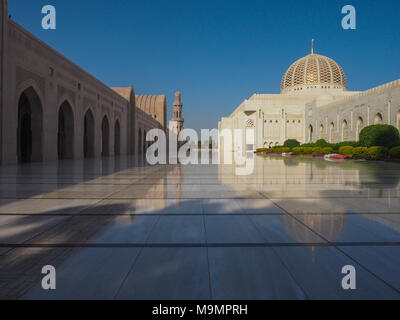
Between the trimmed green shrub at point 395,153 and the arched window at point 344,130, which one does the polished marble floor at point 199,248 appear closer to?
the trimmed green shrub at point 395,153

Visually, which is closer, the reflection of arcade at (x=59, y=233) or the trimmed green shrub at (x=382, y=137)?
the reflection of arcade at (x=59, y=233)

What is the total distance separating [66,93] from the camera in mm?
16812

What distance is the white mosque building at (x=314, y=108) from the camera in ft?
90.0

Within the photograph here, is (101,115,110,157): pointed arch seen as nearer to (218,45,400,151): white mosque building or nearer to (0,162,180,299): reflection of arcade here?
(0,162,180,299): reflection of arcade

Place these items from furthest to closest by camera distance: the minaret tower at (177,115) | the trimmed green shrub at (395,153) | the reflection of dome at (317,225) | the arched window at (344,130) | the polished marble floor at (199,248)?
the minaret tower at (177,115) < the arched window at (344,130) < the trimmed green shrub at (395,153) < the reflection of dome at (317,225) < the polished marble floor at (199,248)

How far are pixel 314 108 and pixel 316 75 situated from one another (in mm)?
26914

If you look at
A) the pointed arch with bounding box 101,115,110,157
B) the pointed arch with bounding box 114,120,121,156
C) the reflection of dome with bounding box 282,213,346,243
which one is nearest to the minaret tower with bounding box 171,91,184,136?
the pointed arch with bounding box 114,120,121,156

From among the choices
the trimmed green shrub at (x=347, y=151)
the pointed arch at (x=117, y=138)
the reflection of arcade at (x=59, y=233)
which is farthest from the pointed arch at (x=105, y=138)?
the reflection of arcade at (x=59, y=233)

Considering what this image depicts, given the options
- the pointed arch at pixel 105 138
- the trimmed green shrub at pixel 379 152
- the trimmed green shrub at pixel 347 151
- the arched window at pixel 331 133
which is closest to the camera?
the trimmed green shrub at pixel 379 152

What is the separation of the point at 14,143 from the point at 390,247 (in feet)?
47.3

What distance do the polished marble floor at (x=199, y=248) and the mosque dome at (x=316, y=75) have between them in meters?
66.9

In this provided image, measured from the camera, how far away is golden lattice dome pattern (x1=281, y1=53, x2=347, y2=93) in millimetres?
63656
